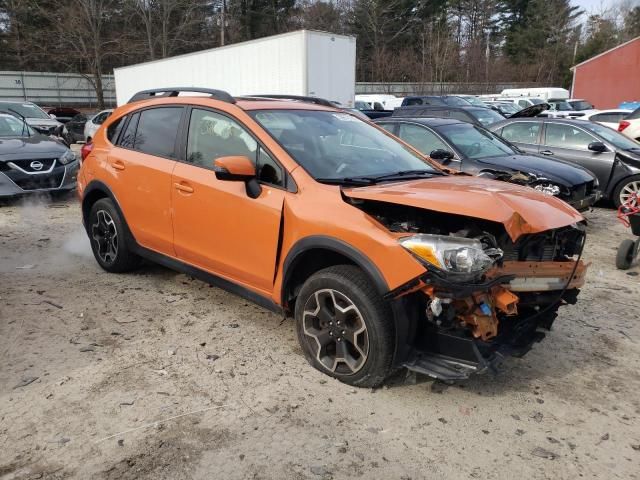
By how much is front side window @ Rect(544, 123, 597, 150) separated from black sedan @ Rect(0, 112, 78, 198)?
28.2 ft

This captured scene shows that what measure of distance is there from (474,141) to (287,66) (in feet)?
28.9

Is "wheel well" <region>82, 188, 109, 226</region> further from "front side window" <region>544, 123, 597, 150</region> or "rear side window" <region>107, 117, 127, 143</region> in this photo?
"front side window" <region>544, 123, 597, 150</region>

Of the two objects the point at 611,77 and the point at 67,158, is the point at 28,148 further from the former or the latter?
the point at 611,77

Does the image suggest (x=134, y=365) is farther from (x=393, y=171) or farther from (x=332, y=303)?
(x=393, y=171)

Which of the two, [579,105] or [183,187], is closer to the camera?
[183,187]

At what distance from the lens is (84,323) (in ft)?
14.0

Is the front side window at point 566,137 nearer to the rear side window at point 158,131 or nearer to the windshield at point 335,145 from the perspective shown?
the windshield at point 335,145

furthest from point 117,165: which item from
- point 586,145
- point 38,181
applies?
point 586,145

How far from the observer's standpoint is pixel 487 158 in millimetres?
7719

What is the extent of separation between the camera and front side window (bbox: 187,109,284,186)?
375cm

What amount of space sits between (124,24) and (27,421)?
43.6 m

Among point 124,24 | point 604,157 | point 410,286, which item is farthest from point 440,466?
point 124,24

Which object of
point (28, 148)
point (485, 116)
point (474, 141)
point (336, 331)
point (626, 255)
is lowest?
point (626, 255)

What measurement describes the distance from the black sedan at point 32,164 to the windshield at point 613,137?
9.21 m
